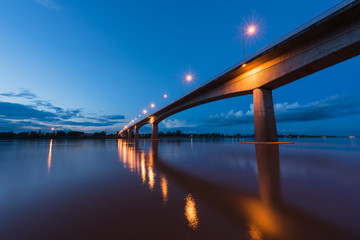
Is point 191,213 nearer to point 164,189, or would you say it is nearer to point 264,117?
point 164,189

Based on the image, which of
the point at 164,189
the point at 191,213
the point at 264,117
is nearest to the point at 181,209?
the point at 191,213

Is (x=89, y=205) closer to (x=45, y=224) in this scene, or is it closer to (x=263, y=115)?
(x=45, y=224)

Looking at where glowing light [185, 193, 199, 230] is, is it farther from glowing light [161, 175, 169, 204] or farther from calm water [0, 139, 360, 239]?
Answer: glowing light [161, 175, 169, 204]

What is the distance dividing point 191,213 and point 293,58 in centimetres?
2382

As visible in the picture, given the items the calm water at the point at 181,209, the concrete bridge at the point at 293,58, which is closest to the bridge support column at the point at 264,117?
the concrete bridge at the point at 293,58

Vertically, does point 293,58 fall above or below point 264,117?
above

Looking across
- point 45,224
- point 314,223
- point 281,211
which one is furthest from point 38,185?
point 314,223

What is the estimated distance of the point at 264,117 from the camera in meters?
22.9

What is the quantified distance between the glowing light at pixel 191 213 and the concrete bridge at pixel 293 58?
21844 mm

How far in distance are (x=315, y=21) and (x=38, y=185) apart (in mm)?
24319

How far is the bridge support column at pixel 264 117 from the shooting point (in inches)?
898

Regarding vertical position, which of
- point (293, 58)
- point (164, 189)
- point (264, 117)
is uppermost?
point (293, 58)

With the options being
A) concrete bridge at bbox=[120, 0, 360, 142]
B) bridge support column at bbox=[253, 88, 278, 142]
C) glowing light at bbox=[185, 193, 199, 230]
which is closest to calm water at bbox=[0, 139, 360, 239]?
glowing light at bbox=[185, 193, 199, 230]

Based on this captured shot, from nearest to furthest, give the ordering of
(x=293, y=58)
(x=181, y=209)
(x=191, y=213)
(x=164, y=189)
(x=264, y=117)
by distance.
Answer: (x=191, y=213) < (x=181, y=209) < (x=164, y=189) < (x=293, y=58) < (x=264, y=117)
